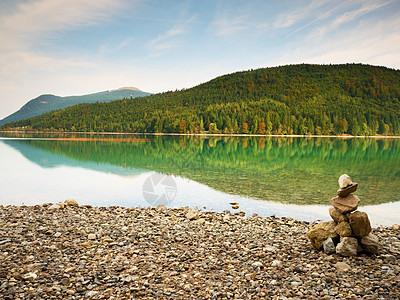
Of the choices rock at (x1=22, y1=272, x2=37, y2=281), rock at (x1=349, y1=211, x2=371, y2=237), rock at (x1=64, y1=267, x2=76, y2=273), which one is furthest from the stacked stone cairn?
rock at (x1=22, y1=272, x2=37, y2=281)

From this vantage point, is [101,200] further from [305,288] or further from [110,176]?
[305,288]

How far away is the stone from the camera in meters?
9.23

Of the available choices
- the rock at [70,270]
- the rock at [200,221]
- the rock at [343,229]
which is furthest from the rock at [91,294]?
the rock at [343,229]

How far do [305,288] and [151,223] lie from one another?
7.17 metres

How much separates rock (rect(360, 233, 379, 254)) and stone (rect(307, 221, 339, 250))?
0.77 m

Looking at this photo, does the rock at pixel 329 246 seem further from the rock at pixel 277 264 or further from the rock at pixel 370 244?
the rock at pixel 277 264

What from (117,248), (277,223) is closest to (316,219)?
(277,223)

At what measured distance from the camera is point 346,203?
9.32 m

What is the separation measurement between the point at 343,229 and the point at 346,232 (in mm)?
119

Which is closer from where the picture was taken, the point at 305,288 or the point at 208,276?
the point at 305,288

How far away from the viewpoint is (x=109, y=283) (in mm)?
7242

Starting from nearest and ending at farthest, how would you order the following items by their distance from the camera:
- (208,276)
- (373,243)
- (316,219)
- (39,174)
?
(208,276) → (373,243) → (316,219) → (39,174)

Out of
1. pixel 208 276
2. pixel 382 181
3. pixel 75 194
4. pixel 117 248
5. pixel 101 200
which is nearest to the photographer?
pixel 208 276

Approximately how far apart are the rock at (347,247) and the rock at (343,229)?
18 centimetres
